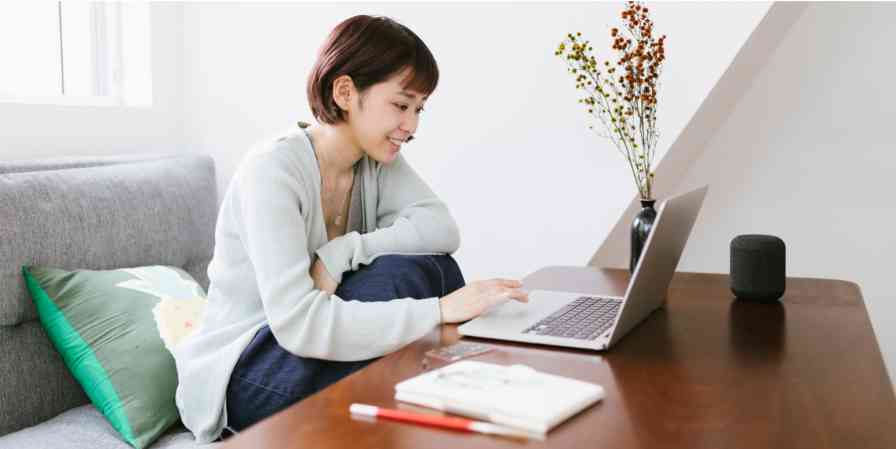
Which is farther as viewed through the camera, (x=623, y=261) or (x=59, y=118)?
(x=623, y=261)

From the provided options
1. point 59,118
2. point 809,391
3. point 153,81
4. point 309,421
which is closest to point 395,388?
point 309,421

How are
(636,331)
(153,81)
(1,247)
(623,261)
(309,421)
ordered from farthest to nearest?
(623,261) → (153,81) → (1,247) → (636,331) → (309,421)

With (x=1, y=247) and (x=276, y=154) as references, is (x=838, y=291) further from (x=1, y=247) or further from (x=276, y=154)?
(x=1, y=247)

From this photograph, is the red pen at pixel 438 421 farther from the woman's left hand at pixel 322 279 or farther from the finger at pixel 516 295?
the woman's left hand at pixel 322 279

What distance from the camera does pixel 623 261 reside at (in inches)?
109

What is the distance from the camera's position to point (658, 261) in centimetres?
133

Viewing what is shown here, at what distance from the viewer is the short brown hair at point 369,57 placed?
163 centimetres

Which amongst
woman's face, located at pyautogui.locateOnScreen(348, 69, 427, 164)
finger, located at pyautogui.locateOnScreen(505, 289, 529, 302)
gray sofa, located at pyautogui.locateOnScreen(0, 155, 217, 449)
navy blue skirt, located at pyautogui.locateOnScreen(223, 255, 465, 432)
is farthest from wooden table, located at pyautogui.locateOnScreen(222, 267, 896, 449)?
gray sofa, located at pyautogui.locateOnScreen(0, 155, 217, 449)

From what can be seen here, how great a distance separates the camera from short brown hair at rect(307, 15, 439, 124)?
1634 mm

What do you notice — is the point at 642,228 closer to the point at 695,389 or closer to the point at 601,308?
the point at 601,308

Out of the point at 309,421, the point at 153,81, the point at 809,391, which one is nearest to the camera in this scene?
the point at 309,421

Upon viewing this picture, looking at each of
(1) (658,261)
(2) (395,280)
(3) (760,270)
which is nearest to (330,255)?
(2) (395,280)

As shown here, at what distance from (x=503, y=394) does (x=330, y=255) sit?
736 mm

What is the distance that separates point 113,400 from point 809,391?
3.81 feet
